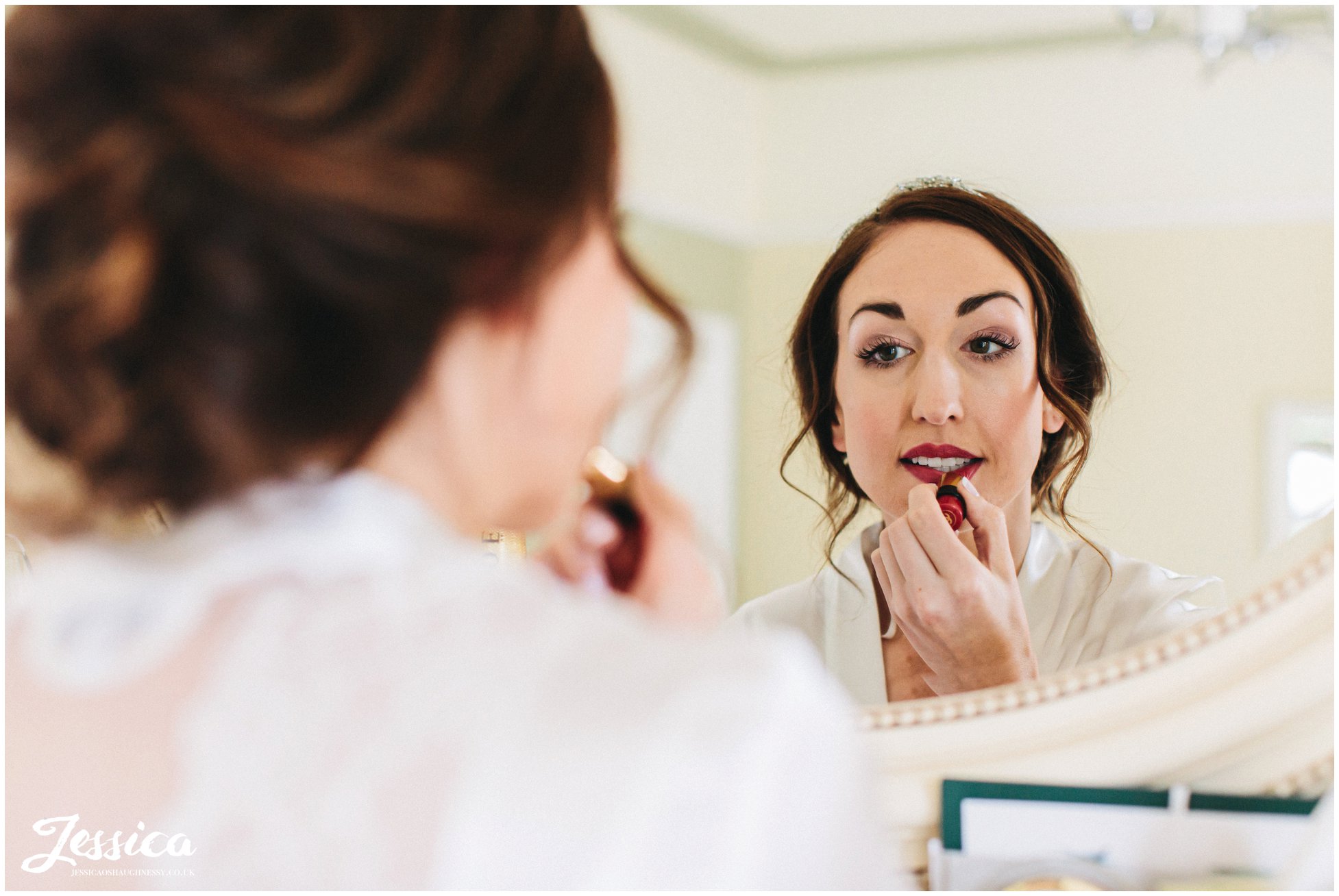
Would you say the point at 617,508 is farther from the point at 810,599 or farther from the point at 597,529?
the point at 810,599

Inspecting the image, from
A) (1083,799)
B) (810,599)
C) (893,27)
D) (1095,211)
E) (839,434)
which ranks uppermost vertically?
(893,27)

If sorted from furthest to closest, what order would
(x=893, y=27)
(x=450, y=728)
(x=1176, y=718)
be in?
1. (x=893, y=27)
2. (x=1176, y=718)
3. (x=450, y=728)

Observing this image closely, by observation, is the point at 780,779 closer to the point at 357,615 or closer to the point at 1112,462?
the point at 357,615

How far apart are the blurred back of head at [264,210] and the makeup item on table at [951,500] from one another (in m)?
0.30

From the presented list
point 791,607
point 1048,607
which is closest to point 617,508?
point 791,607

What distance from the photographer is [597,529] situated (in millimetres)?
577

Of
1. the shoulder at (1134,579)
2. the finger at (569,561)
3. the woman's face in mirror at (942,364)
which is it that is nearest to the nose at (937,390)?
the woman's face in mirror at (942,364)

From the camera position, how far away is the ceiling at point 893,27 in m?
0.61

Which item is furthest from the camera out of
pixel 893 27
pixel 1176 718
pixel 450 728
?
pixel 893 27

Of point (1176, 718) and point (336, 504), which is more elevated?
A: point (336, 504)

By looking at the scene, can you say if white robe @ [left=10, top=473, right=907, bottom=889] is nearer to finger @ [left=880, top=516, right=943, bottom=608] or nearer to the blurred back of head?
the blurred back of head

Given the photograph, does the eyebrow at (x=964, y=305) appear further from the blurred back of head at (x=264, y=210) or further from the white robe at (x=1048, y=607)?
the blurred back of head at (x=264, y=210)

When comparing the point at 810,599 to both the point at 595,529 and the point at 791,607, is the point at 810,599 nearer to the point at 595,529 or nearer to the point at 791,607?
the point at 791,607

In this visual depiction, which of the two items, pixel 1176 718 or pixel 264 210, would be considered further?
pixel 1176 718
